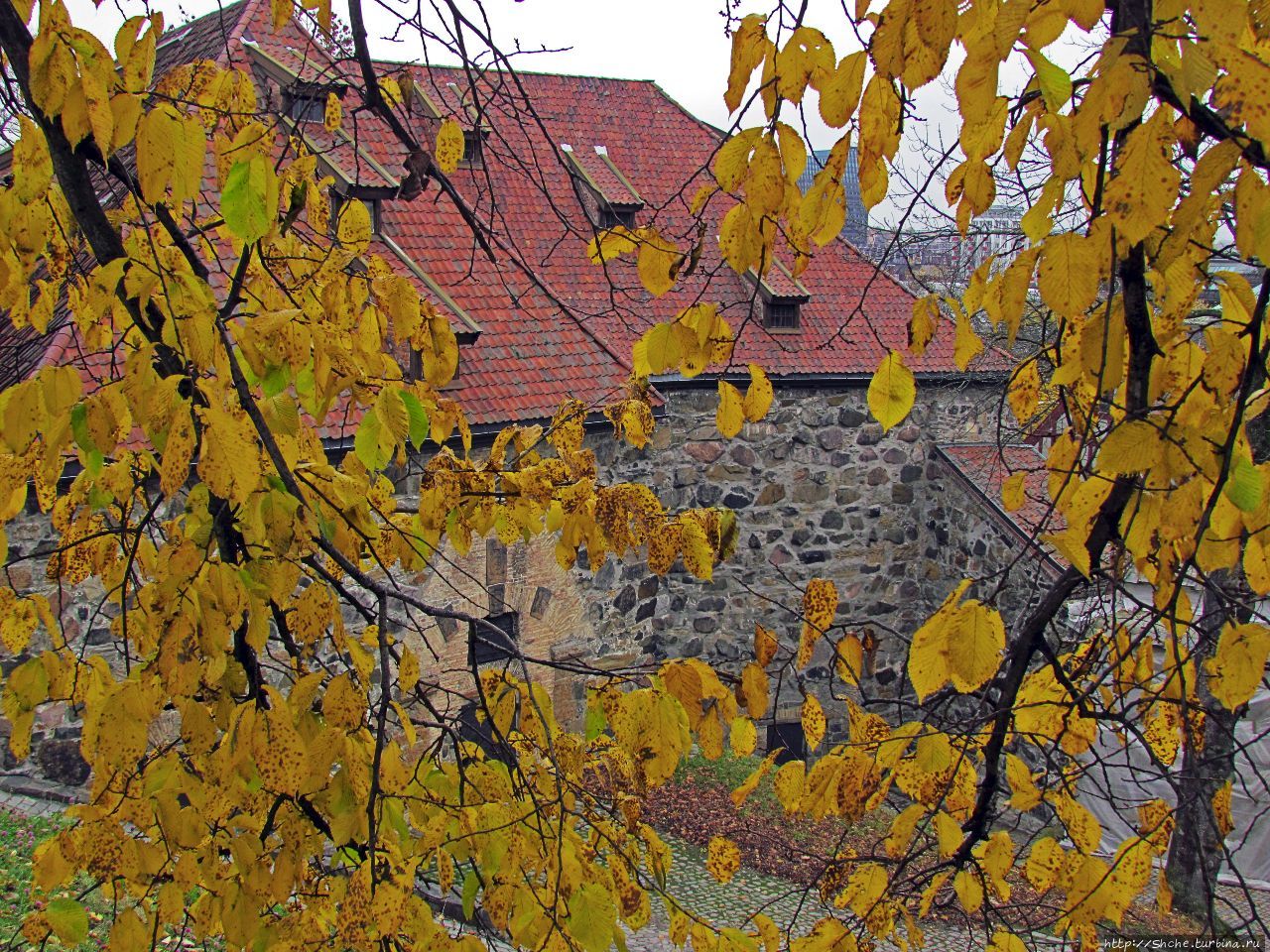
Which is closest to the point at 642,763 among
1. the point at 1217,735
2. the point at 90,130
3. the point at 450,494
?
the point at 450,494

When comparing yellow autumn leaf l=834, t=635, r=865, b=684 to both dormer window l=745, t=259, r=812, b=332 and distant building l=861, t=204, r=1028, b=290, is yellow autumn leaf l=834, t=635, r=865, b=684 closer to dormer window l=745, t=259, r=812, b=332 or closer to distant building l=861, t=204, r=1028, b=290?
distant building l=861, t=204, r=1028, b=290

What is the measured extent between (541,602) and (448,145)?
6.04 meters

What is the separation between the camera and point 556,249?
8.96m

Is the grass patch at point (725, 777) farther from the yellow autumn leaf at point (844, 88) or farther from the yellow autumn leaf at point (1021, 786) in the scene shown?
the yellow autumn leaf at point (844, 88)

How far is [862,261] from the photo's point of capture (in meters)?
12.0

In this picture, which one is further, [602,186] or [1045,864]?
[602,186]

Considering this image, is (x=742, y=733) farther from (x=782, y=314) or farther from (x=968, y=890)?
(x=782, y=314)

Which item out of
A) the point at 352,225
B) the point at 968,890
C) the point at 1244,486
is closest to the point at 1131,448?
the point at 1244,486

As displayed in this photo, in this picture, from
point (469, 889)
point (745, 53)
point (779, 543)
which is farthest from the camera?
point (779, 543)

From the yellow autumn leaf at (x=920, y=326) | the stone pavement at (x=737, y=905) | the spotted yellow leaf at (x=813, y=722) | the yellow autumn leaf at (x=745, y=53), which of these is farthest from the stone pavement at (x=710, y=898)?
the yellow autumn leaf at (x=745, y=53)

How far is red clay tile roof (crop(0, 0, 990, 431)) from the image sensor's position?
7852 mm

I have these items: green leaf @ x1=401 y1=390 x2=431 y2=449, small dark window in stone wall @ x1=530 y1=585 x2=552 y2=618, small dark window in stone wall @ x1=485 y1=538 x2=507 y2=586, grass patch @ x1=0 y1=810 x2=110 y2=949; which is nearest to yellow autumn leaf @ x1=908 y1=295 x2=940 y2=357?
green leaf @ x1=401 y1=390 x2=431 y2=449

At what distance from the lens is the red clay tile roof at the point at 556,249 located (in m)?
7.85

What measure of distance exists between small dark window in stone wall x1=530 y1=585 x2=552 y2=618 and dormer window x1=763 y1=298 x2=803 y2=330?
3.81 metres
